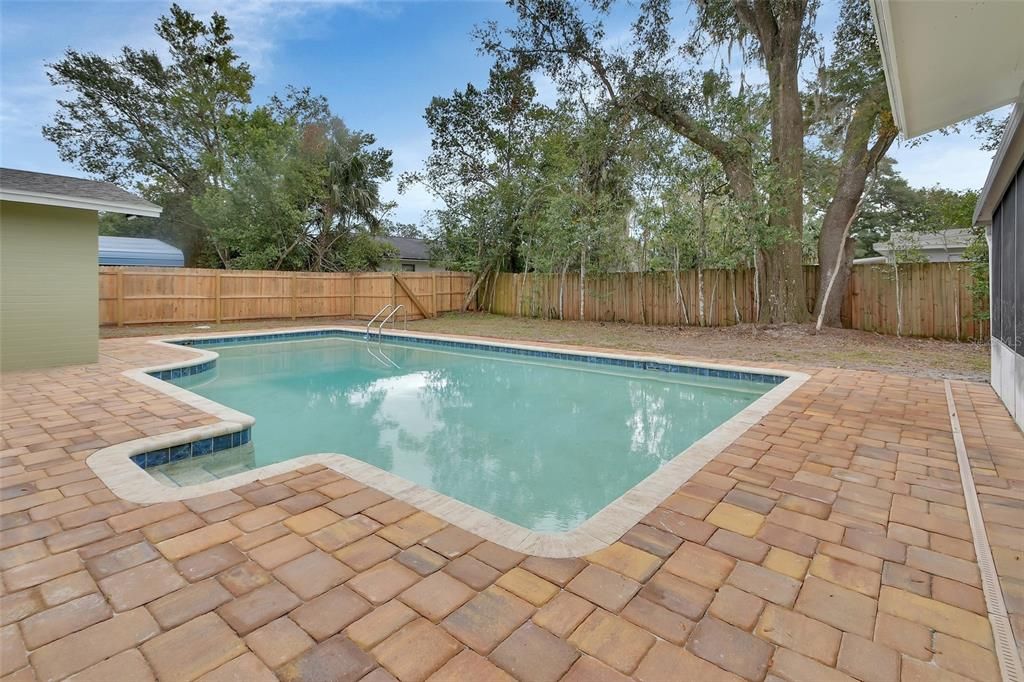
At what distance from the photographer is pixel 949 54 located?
2736 millimetres

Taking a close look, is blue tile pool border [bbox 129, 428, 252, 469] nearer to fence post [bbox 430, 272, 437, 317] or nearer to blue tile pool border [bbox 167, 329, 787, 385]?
blue tile pool border [bbox 167, 329, 787, 385]

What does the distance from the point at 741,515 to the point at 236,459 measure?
3229mm

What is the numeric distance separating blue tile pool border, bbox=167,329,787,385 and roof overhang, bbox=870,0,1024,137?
302 centimetres

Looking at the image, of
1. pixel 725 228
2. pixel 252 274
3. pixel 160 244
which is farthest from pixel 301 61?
pixel 725 228

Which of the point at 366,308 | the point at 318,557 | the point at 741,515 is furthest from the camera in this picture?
the point at 366,308

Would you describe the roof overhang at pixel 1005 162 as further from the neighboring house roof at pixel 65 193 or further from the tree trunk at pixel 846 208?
the neighboring house roof at pixel 65 193

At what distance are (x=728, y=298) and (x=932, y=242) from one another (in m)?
6.35

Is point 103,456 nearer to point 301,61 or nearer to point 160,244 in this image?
point 160,244

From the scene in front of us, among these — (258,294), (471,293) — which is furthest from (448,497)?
(471,293)

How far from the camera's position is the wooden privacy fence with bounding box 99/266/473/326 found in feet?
35.8

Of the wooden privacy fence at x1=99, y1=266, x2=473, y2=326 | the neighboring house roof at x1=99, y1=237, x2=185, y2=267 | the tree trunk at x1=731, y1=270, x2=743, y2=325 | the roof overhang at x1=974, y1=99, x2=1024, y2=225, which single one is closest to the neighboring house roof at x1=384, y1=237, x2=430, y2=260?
the wooden privacy fence at x1=99, y1=266, x2=473, y2=326

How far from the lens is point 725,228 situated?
9.64 meters

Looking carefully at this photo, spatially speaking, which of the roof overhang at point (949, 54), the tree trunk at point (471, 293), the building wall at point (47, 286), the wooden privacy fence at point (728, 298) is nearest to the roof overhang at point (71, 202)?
the building wall at point (47, 286)

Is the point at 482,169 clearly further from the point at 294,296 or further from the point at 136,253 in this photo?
the point at 136,253
